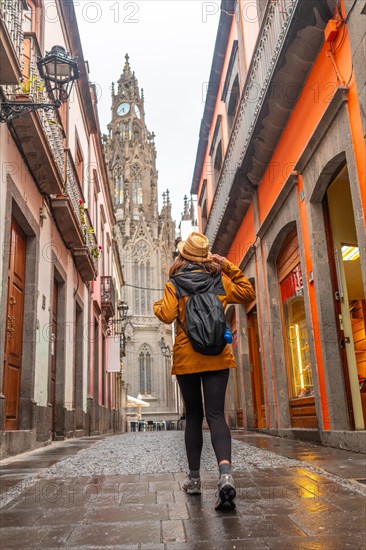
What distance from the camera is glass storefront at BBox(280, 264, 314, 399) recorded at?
8.02m

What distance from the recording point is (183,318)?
12.1ft

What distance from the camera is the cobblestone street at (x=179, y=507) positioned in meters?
2.49

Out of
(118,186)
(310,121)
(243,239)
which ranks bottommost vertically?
(310,121)

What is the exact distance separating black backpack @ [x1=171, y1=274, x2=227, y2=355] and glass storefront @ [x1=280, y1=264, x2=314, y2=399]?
4.37 meters

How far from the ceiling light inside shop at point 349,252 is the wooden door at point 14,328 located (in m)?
4.47

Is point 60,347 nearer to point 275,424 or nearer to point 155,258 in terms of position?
point 275,424

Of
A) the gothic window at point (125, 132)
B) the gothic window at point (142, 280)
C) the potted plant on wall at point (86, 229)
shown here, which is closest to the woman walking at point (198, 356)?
the potted plant on wall at point (86, 229)

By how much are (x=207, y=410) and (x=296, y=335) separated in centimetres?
531

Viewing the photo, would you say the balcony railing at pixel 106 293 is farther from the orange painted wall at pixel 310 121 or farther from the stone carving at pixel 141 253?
the stone carving at pixel 141 253

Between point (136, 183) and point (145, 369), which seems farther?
point (136, 183)

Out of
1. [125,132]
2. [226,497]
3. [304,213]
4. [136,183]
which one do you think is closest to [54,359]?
[304,213]

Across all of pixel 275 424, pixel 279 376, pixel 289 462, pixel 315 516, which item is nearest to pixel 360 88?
pixel 289 462

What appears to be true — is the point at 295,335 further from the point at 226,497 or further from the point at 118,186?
the point at 118,186

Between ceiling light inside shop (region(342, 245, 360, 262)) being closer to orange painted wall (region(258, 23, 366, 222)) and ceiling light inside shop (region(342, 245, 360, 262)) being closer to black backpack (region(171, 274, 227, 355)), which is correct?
orange painted wall (region(258, 23, 366, 222))
